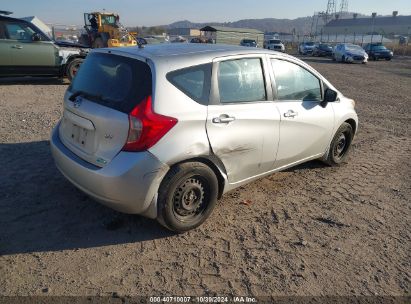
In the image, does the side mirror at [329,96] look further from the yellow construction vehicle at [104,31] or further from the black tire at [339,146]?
the yellow construction vehicle at [104,31]

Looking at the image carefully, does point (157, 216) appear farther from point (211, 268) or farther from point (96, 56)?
point (96, 56)

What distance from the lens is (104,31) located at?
24.1 metres

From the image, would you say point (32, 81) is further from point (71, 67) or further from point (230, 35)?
point (230, 35)

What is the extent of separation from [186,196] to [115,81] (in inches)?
50.2

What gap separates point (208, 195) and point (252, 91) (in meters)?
1.21

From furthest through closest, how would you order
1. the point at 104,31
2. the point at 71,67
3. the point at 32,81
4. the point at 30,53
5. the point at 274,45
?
the point at 274,45
the point at 104,31
the point at 32,81
the point at 71,67
the point at 30,53

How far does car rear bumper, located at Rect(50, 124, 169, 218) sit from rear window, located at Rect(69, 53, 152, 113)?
1.49 ft

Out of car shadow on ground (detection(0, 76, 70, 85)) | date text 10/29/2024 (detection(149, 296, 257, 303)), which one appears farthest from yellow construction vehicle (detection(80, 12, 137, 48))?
date text 10/29/2024 (detection(149, 296, 257, 303))

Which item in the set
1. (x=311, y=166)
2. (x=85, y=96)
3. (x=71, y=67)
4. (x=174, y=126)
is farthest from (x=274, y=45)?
(x=174, y=126)


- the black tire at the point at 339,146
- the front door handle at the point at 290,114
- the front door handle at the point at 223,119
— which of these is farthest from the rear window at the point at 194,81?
the black tire at the point at 339,146

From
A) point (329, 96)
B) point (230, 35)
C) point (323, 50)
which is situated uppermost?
point (230, 35)

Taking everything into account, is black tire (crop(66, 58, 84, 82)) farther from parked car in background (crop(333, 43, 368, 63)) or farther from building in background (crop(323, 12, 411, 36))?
building in background (crop(323, 12, 411, 36))

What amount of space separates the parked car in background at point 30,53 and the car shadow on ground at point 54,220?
6832 millimetres

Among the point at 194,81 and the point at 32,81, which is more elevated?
the point at 194,81
